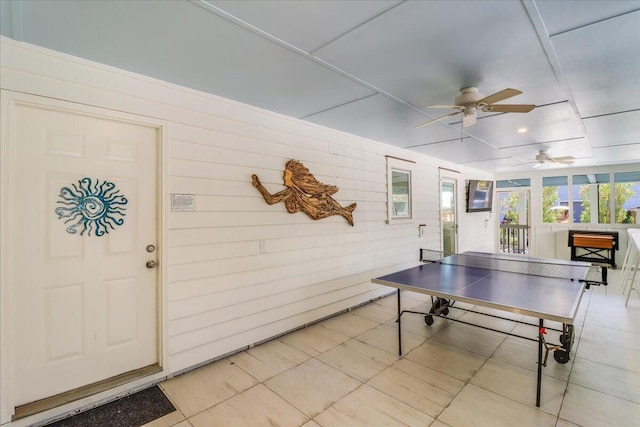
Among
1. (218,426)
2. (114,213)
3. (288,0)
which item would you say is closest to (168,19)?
(288,0)

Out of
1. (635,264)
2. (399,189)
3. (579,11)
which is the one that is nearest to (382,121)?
(399,189)

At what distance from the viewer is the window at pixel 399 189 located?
197 inches

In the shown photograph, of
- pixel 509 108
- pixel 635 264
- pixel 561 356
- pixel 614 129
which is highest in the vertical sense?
pixel 614 129

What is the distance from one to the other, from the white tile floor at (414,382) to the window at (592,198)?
207 inches

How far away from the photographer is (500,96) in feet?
7.57

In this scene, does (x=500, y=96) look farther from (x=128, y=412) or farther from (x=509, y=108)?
(x=128, y=412)

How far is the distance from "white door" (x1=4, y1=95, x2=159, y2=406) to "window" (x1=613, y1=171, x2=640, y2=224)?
1008 cm

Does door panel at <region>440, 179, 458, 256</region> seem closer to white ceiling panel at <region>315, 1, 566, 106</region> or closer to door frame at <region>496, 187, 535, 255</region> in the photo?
door frame at <region>496, 187, 535, 255</region>

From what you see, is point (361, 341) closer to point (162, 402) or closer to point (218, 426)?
point (218, 426)

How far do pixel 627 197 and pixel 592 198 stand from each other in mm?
639

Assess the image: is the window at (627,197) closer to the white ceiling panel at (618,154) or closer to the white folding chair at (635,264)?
the white ceiling panel at (618,154)

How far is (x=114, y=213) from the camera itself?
7.68 feet

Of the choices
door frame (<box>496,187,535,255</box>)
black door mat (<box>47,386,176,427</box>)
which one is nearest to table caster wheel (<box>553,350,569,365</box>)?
black door mat (<box>47,386,176,427</box>)

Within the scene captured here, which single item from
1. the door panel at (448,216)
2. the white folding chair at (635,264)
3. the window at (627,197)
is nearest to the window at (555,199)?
the window at (627,197)
